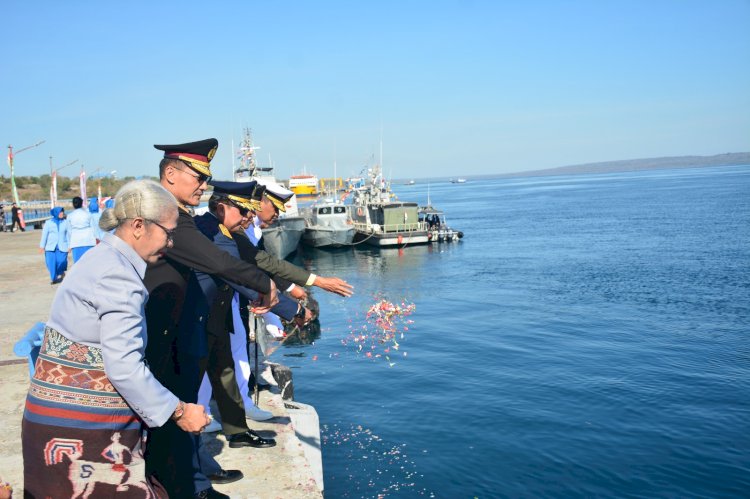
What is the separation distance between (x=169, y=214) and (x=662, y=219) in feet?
227

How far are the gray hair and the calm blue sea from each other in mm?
6599

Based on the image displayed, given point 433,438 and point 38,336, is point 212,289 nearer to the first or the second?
point 38,336

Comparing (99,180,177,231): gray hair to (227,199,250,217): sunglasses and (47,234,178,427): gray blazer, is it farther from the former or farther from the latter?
(227,199,250,217): sunglasses

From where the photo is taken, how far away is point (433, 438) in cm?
1103

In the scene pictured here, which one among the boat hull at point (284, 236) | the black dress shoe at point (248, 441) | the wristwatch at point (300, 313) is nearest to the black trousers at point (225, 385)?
the black dress shoe at point (248, 441)

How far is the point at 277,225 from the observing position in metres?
41.9

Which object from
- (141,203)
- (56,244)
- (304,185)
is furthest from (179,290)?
(304,185)

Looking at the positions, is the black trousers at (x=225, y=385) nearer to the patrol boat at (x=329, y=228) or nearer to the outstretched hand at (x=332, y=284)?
the outstretched hand at (x=332, y=284)

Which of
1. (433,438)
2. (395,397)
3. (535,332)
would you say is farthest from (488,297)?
(433,438)

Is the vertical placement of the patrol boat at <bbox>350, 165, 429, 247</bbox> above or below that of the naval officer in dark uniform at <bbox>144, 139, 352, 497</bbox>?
below

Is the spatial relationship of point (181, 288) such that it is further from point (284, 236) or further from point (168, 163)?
point (284, 236)

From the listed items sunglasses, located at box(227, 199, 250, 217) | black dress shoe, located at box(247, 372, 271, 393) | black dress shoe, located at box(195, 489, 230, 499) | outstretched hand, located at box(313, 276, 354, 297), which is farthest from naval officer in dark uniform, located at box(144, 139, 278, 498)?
black dress shoe, located at box(247, 372, 271, 393)

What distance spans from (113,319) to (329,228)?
43.7m

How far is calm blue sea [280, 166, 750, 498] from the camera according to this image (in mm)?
9609
